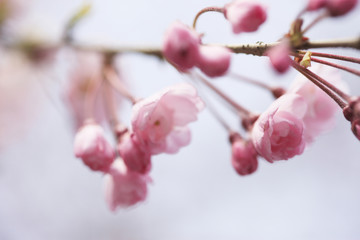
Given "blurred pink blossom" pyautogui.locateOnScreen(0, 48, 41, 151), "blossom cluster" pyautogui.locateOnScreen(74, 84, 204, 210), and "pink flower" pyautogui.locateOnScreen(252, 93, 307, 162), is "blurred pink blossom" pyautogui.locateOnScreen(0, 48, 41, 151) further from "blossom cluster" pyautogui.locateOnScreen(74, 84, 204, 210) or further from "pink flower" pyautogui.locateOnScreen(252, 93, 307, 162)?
"pink flower" pyautogui.locateOnScreen(252, 93, 307, 162)

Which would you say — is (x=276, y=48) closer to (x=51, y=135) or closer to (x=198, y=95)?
(x=198, y=95)

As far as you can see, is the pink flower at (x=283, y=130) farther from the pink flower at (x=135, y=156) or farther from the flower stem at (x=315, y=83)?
the pink flower at (x=135, y=156)

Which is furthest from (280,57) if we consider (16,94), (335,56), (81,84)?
(16,94)

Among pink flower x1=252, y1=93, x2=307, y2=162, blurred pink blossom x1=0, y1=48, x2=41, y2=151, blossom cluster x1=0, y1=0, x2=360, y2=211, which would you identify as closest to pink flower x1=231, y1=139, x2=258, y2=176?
blossom cluster x1=0, y1=0, x2=360, y2=211

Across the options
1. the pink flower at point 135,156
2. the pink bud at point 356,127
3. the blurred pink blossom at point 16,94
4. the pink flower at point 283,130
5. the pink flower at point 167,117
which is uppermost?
the pink bud at point 356,127

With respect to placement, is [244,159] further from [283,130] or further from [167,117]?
[167,117]

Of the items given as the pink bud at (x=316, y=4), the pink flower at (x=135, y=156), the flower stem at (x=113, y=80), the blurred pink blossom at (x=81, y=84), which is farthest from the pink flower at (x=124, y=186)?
the blurred pink blossom at (x=81, y=84)
